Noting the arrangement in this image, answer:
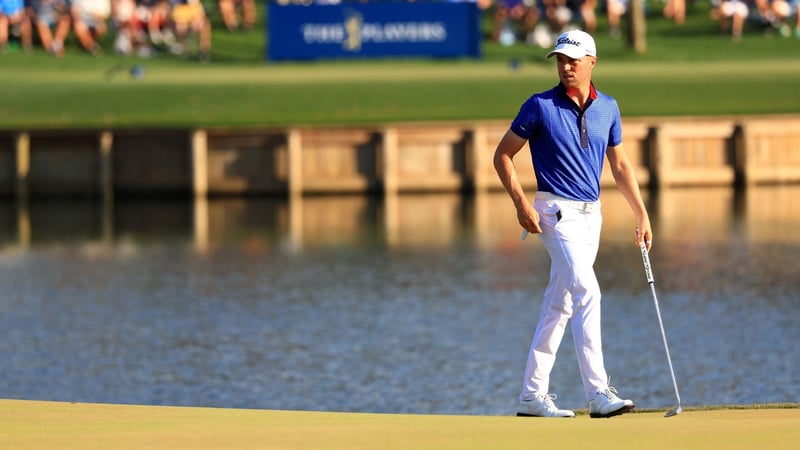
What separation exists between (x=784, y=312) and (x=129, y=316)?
23.6 feet

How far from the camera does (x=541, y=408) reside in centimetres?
1070

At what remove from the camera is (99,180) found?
3344cm

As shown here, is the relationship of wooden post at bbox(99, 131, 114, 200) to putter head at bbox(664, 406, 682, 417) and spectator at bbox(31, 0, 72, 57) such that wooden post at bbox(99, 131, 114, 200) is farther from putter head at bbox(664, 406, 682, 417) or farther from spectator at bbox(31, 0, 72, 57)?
putter head at bbox(664, 406, 682, 417)

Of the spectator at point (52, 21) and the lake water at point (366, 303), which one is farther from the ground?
the spectator at point (52, 21)

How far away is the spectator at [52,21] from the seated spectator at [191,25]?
2722mm

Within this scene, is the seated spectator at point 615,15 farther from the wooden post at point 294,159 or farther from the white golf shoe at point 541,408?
the white golf shoe at point 541,408

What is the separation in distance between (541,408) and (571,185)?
1315mm

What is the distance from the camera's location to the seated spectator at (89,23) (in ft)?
149

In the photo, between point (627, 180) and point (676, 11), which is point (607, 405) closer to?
point (627, 180)

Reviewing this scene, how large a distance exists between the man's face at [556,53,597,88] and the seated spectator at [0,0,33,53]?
117 ft

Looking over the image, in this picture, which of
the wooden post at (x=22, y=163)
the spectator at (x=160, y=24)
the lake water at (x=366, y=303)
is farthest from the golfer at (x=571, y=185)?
the spectator at (x=160, y=24)

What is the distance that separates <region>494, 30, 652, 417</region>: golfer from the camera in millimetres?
10414

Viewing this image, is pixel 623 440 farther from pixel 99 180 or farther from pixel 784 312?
pixel 99 180

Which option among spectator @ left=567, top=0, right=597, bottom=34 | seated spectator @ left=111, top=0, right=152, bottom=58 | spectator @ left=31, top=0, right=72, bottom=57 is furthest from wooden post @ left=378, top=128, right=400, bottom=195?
spectator @ left=567, top=0, right=597, bottom=34
